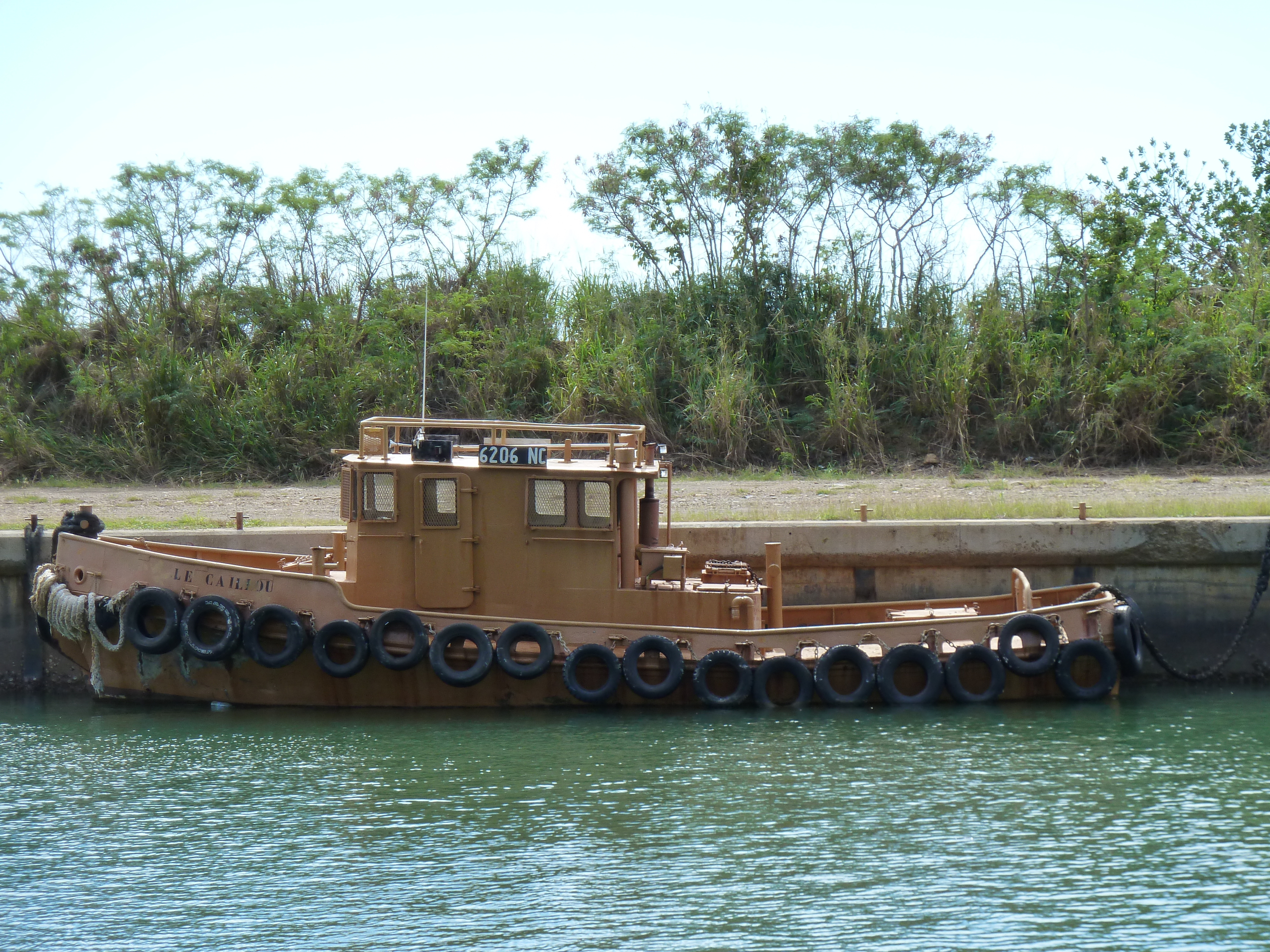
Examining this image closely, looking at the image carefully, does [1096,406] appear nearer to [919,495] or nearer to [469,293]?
[919,495]

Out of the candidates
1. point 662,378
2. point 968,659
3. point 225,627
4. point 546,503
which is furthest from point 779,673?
point 662,378

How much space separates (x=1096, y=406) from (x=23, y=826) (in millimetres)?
14567

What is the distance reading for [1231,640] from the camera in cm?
1116

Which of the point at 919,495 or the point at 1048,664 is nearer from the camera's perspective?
the point at 1048,664

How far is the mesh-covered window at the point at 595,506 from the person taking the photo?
9641 mm

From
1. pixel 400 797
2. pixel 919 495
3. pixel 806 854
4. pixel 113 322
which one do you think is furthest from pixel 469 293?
pixel 806 854

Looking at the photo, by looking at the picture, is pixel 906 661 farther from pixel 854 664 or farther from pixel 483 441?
pixel 483 441

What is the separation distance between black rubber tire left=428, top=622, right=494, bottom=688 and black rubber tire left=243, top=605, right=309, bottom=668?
1.03m

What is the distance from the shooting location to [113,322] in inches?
810

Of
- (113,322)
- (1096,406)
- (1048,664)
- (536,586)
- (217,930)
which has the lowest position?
(217,930)

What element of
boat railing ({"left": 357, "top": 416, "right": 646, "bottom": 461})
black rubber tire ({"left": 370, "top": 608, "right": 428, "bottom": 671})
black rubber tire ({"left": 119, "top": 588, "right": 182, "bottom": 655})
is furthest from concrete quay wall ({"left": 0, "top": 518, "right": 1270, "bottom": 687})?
black rubber tire ({"left": 370, "top": 608, "right": 428, "bottom": 671})

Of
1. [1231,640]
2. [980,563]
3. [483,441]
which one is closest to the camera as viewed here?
[483,441]

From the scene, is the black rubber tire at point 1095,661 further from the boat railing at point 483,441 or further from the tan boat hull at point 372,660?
the boat railing at point 483,441

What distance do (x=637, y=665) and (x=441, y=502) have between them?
1.99 meters
